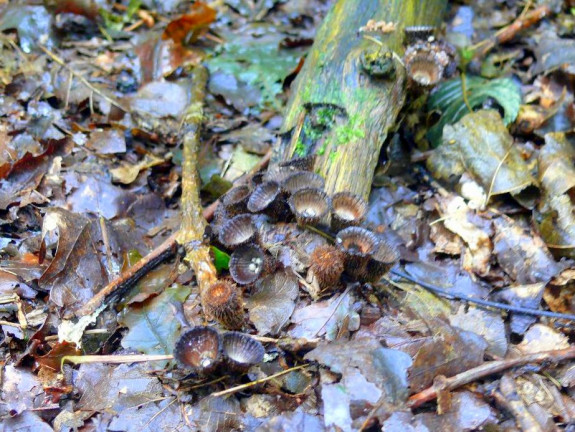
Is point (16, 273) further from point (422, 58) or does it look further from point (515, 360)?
point (422, 58)

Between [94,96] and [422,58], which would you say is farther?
[94,96]

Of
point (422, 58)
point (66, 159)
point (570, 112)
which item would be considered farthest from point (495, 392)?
point (66, 159)

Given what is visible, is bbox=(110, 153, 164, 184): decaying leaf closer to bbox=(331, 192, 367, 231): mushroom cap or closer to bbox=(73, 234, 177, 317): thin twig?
bbox=(73, 234, 177, 317): thin twig

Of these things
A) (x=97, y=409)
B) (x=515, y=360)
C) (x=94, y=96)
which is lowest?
(x=97, y=409)

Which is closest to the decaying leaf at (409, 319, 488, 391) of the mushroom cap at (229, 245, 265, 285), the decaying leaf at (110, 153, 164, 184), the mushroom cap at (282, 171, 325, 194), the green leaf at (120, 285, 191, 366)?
the mushroom cap at (229, 245, 265, 285)

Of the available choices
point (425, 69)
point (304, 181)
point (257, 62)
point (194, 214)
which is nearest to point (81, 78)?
point (257, 62)

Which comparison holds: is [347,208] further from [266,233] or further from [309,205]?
[266,233]
